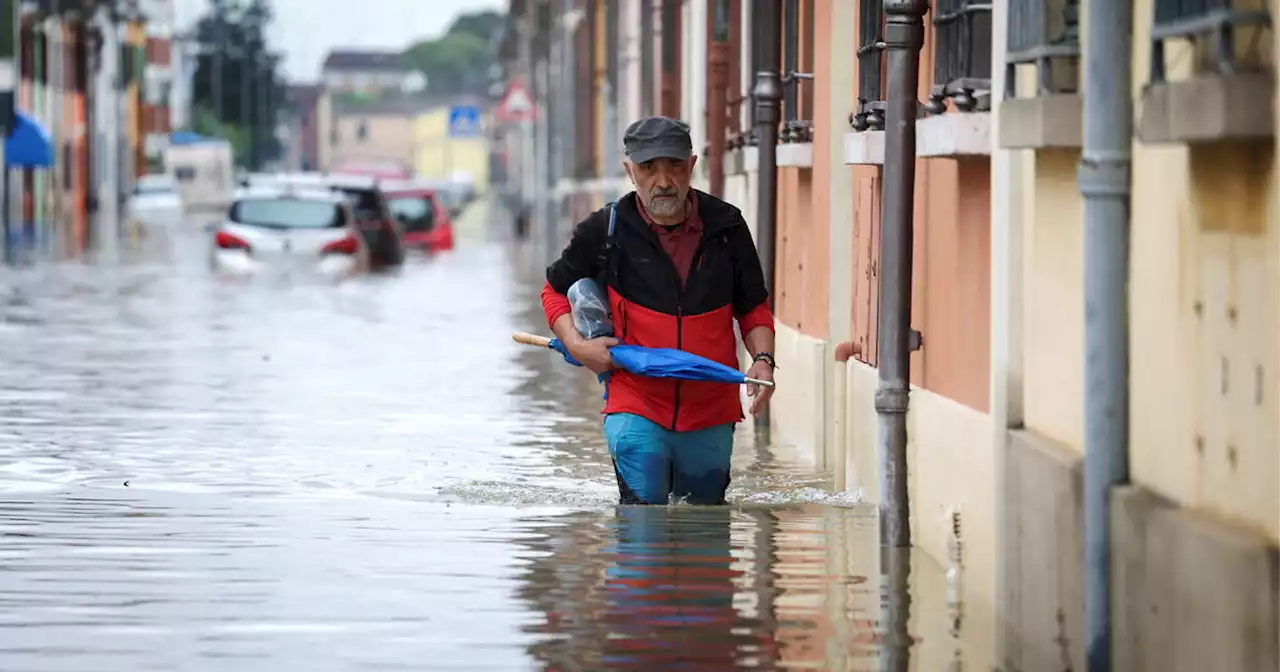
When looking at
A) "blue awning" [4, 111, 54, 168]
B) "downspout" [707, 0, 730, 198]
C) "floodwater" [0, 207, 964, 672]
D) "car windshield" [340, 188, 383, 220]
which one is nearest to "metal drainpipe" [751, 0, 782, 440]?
"floodwater" [0, 207, 964, 672]

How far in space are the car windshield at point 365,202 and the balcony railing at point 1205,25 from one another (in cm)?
3770

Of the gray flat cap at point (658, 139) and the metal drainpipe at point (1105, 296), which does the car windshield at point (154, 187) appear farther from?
the metal drainpipe at point (1105, 296)

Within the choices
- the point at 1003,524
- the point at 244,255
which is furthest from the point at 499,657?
the point at 244,255

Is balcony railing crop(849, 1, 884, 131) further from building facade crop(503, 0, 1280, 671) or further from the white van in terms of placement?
the white van

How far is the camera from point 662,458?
32.4 feet

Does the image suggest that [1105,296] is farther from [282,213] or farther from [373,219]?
[373,219]

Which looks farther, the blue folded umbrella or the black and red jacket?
the black and red jacket

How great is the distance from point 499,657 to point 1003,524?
4.99 ft

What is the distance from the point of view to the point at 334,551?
10.1m

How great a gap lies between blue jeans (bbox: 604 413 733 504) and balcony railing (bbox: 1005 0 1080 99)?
183 cm

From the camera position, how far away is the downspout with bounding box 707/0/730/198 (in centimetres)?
1986

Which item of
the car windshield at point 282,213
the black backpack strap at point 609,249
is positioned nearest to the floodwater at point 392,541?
the black backpack strap at point 609,249

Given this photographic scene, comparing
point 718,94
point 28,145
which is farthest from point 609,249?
point 28,145

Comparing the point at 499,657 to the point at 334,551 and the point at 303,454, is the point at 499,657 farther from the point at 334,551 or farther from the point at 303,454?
the point at 303,454
